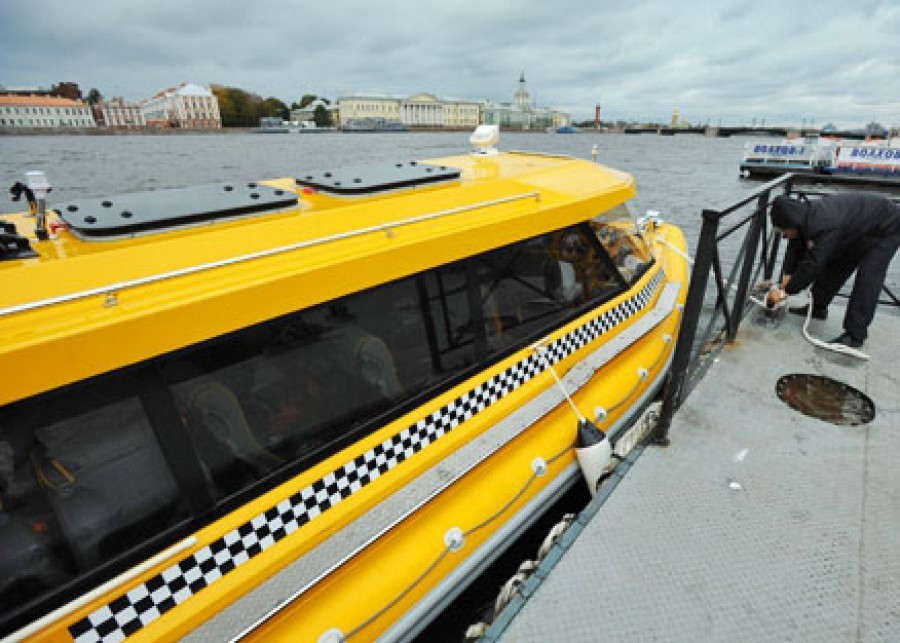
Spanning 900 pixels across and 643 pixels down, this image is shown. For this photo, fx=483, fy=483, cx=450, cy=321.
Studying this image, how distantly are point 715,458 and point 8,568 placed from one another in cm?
314

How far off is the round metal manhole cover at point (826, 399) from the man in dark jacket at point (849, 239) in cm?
68

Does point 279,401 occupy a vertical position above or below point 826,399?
above

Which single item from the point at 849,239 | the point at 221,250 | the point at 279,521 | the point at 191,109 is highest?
the point at 191,109

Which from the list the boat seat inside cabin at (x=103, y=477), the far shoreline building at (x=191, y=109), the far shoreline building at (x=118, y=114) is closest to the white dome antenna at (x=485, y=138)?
the boat seat inside cabin at (x=103, y=477)

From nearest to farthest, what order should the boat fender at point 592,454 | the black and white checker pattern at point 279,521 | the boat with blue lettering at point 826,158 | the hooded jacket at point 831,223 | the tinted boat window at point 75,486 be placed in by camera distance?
the tinted boat window at point 75,486
the black and white checker pattern at point 279,521
the boat fender at point 592,454
the hooded jacket at point 831,223
the boat with blue lettering at point 826,158

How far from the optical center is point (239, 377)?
1.88 meters

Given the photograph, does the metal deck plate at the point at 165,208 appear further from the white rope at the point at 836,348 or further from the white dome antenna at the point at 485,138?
the white rope at the point at 836,348

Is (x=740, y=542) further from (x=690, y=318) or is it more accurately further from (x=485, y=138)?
(x=485, y=138)

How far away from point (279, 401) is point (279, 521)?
47 centimetres

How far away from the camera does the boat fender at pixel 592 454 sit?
2.93m

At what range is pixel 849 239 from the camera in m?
3.75

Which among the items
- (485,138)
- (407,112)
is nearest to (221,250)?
(485,138)

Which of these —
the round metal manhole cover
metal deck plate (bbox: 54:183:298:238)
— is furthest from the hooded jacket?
metal deck plate (bbox: 54:183:298:238)

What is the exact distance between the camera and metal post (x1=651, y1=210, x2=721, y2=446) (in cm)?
263
